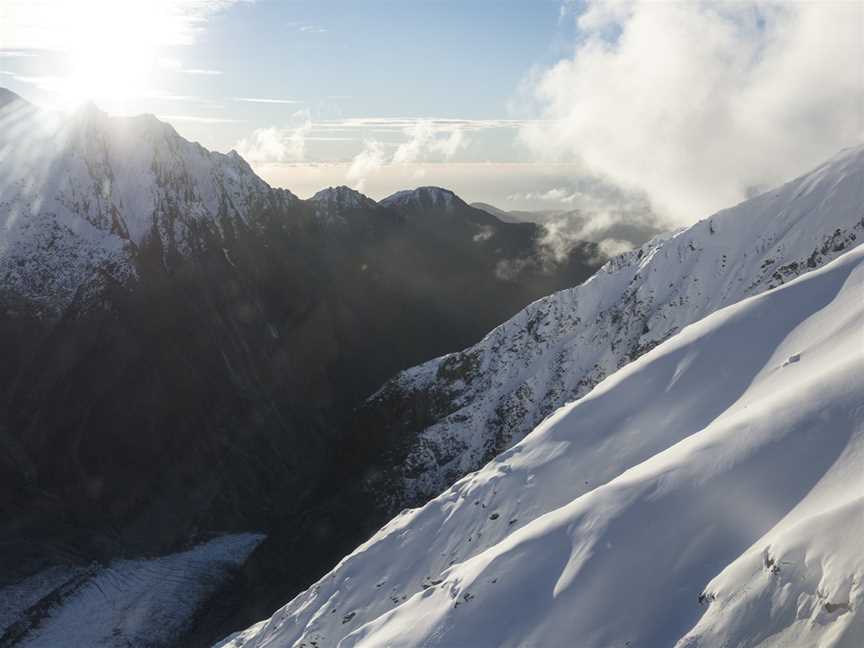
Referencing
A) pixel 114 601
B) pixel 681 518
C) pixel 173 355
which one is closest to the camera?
pixel 681 518

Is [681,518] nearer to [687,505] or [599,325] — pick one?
[687,505]

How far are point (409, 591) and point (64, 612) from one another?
201 feet

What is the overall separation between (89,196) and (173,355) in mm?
32650

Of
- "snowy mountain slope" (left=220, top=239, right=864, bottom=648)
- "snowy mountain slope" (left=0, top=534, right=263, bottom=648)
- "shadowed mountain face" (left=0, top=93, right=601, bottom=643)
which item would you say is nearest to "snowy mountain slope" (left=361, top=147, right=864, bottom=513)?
"shadowed mountain face" (left=0, top=93, right=601, bottom=643)

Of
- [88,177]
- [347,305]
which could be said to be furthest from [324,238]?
[88,177]

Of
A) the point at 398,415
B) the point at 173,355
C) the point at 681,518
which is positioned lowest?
the point at 681,518

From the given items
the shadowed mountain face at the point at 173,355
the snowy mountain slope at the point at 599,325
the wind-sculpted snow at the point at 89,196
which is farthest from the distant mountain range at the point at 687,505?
the wind-sculpted snow at the point at 89,196

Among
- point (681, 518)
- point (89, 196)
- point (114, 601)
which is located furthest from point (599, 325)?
point (89, 196)

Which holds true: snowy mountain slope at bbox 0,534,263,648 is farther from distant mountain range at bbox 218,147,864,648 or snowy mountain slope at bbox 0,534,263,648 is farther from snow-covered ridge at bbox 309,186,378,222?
snow-covered ridge at bbox 309,186,378,222

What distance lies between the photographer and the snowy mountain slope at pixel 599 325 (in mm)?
66688

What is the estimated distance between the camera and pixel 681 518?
2361cm

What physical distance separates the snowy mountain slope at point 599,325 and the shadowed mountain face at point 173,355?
450 inches

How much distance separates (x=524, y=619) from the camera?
25000mm

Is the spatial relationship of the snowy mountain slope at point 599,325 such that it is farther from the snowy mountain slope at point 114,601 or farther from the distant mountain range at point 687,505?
the snowy mountain slope at point 114,601
